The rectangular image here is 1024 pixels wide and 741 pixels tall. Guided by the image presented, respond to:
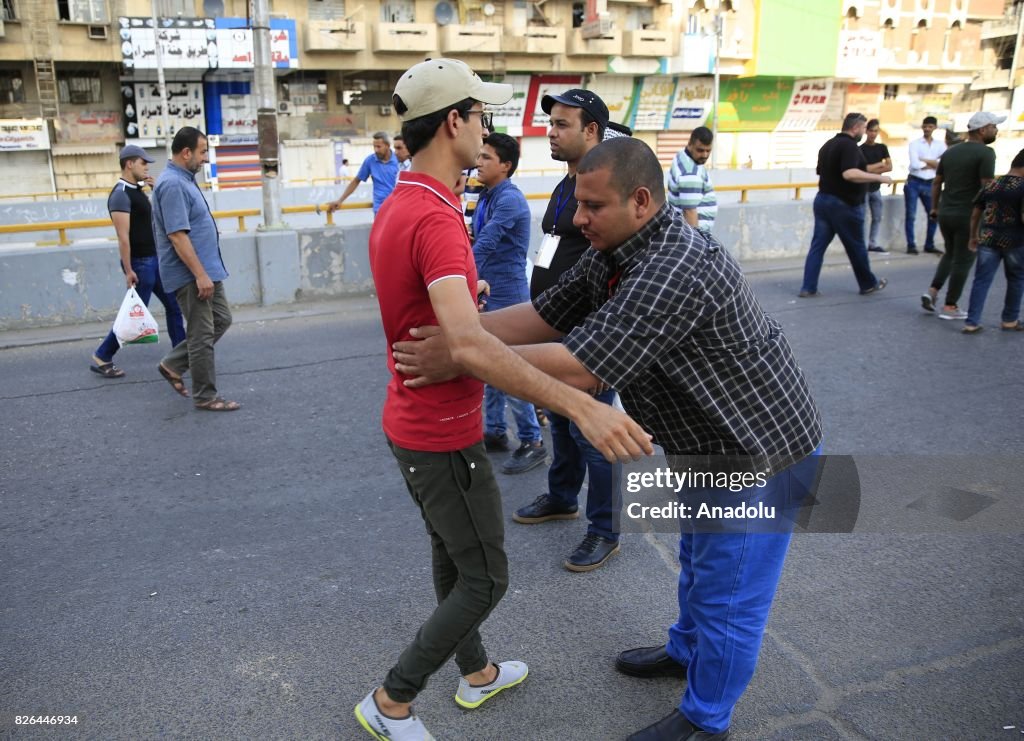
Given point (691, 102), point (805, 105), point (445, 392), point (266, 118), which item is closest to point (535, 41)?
point (691, 102)

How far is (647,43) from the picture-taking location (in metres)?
36.3

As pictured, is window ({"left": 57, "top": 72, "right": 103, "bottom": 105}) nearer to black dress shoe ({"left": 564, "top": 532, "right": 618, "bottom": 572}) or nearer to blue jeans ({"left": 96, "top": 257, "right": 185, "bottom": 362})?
blue jeans ({"left": 96, "top": 257, "right": 185, "bottom": 362})

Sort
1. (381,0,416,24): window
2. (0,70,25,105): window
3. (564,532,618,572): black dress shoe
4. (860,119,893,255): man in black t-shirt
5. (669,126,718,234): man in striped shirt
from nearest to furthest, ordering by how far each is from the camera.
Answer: (564,532,618,572): black dress shoe → (669,126,718,234): man in striped shirt → (860,119,893,255): man in black t-shirt → (0,70,25,105): window → (381,0,416,24): window

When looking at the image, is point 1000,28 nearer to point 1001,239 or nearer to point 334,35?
point 334,35

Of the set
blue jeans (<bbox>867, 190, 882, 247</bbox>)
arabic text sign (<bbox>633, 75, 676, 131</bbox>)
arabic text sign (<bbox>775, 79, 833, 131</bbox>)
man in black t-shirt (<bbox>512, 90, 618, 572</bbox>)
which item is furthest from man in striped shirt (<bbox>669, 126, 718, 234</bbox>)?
arabic text sign (<bbox>775, 79, 833, 131</bbox>)

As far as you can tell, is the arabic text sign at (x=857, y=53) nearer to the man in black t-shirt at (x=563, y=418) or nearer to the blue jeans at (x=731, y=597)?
the man in black t-shirt at (x=563, y=418)

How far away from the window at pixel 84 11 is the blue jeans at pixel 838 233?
1044 inches

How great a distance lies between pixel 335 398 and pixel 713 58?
3641 cm

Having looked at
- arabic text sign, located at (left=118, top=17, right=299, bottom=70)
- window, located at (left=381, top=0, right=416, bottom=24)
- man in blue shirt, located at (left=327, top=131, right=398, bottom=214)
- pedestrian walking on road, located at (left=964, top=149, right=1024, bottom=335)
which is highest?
window, located at (left=381, top=0, right=416, bottom=24)

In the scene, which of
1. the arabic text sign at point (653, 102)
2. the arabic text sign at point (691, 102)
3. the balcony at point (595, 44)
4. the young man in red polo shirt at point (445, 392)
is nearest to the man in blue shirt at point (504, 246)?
the young man in red polo shirt at point (445, 392)

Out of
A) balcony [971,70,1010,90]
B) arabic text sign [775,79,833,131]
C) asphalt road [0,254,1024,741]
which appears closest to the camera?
asphalt road [0,254,1024,741]

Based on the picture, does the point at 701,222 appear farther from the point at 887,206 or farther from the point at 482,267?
the point at 887,206

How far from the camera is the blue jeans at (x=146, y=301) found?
6.72 meters

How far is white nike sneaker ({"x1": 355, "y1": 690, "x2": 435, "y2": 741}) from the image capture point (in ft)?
8.39
